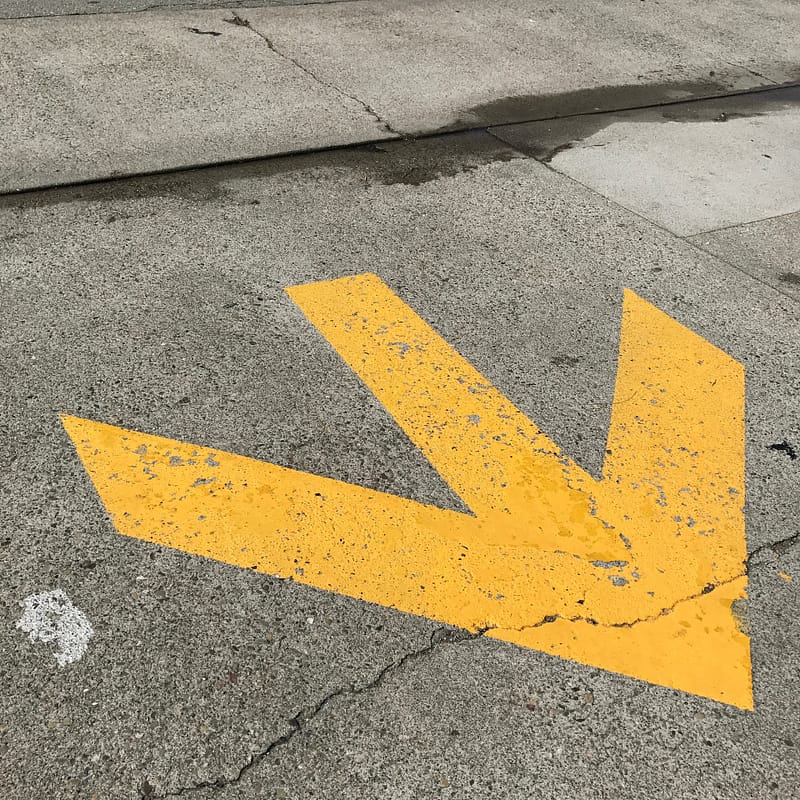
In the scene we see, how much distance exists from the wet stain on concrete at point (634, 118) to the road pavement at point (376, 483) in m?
0.81

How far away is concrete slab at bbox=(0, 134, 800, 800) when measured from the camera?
2.33m

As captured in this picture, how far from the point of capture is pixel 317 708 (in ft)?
7.93

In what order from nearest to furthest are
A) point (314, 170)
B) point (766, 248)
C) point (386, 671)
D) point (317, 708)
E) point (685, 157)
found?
1. point (317, 708)
2. point (386, 671)
3. point (766, 248)
4. point (314, 170)
5. point (685, 157)

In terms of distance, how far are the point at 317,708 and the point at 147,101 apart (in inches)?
198

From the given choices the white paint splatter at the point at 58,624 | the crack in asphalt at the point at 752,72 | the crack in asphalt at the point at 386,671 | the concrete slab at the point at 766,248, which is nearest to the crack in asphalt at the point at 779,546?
the crack in asphalt at the point at 386,671

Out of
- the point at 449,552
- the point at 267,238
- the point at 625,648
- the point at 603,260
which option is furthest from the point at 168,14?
the point at 625,648

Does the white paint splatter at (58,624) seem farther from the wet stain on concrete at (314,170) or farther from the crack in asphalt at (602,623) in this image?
the wet stain on concrete at (314,170)

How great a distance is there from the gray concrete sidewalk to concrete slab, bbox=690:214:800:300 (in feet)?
6.73

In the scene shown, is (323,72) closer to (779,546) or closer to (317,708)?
(779,546)

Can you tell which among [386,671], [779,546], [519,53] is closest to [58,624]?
[386,671]

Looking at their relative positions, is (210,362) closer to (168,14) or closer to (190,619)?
(190,619)

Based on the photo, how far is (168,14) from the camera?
7785 millimetres

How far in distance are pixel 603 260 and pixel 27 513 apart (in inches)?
128

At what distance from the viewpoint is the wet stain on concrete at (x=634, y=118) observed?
6.21 meters
